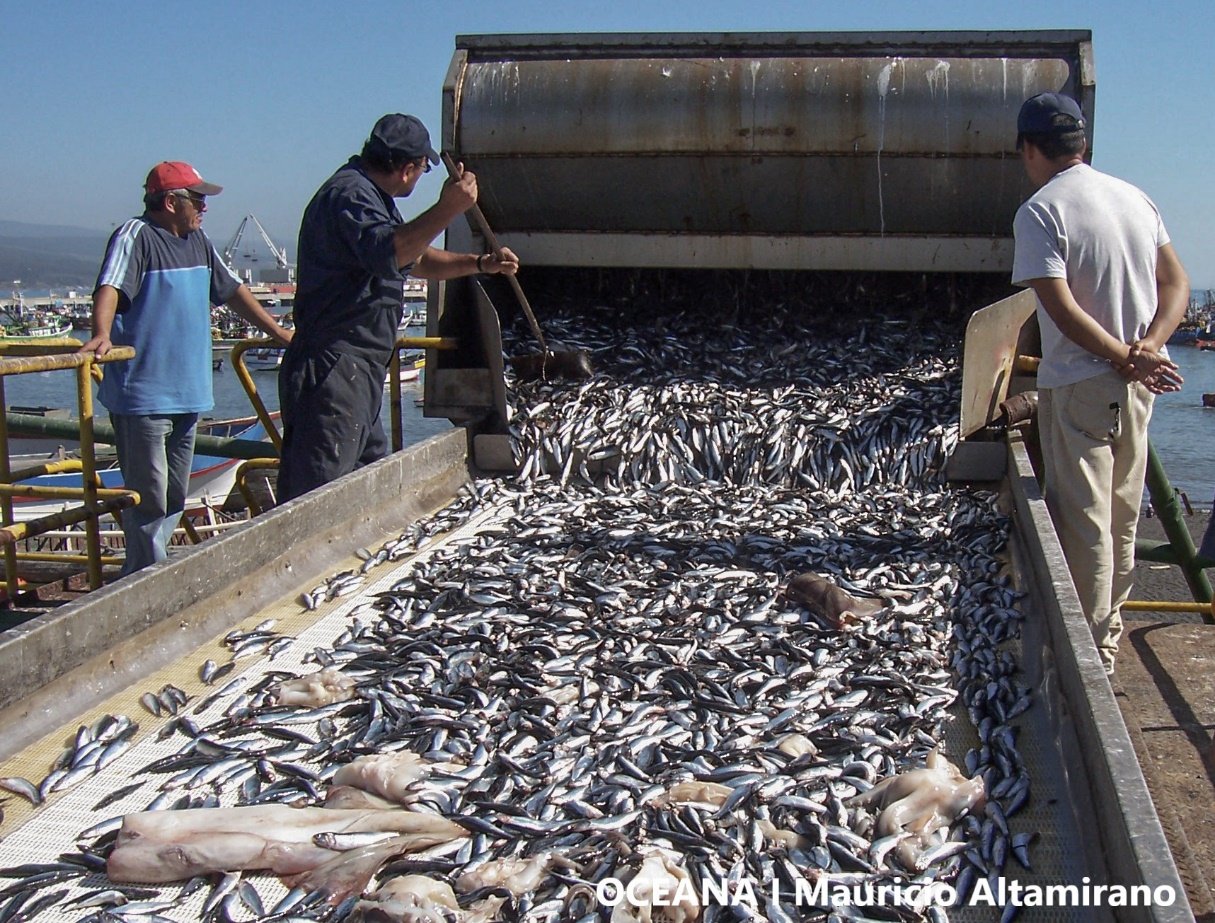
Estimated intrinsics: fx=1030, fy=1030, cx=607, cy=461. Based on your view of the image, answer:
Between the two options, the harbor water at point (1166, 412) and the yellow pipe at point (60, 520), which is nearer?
the yellow pipe at point (60, 520)

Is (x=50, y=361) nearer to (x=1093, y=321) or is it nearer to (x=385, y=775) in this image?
(x=385, y=775)

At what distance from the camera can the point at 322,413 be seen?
19.6 feet

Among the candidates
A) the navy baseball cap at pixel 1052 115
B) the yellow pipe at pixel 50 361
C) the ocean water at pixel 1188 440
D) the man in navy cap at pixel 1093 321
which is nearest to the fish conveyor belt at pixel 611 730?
the man in navy cap at pixel 1093 321

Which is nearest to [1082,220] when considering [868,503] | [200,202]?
[868,503]

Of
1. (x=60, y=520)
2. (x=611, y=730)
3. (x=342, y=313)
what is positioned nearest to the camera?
(x=611, y=730)

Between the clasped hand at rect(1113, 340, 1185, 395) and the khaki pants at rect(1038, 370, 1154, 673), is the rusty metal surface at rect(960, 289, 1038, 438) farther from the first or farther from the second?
the clasped hand at rect(1113, 340, 1185, 395)

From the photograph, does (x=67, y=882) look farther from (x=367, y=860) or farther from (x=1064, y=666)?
(x=1064, y=666)

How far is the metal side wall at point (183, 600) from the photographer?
3486 millimetres

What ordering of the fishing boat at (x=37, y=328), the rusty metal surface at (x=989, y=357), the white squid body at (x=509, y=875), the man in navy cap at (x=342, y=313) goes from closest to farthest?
the white squid body at (x=509, y=875) → the man in navy cap at (x=342, y=313) → the rusty metal surface at (x=989, y=357) → the fishing boat at (x=37, y=328)

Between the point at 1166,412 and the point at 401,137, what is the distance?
206 feet

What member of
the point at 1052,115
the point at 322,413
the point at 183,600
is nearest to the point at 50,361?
the point at 322,413

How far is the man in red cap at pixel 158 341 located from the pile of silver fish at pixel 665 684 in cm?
162

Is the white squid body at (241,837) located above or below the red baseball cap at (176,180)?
below

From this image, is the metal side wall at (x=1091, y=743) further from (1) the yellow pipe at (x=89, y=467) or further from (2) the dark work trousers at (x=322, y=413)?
(1) the yellow pipe at (x=89, y=467)
